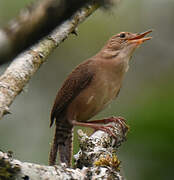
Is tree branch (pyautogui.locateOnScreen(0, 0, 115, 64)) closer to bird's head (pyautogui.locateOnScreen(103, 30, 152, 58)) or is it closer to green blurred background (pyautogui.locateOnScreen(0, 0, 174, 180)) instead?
green blurred background (pyautogui.locateOnScreen(0, 0, 174, 180))

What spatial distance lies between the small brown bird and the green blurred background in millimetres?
269

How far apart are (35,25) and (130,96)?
347 centimetres

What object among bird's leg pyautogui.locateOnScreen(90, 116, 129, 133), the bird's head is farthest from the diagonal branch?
the bird's head

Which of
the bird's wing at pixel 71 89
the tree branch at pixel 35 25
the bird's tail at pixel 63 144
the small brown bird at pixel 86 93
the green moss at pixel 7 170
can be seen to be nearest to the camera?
the tree branch at pixel 35 25

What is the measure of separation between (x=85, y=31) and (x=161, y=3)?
1317 mm

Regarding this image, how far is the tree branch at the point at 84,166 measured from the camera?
1.53 m

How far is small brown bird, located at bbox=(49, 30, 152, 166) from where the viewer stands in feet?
12.3

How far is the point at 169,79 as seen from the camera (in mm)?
3383

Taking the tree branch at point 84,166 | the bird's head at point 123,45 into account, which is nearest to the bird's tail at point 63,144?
the tree branch at point 84,166

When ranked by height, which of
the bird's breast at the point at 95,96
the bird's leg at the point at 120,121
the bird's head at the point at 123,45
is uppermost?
the bird's head at the point at 123,45

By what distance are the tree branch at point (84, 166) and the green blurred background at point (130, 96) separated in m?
0.26

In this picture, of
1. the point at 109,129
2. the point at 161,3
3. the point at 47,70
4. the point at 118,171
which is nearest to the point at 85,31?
the point at 47,70

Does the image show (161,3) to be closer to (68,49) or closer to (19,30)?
(68,49)

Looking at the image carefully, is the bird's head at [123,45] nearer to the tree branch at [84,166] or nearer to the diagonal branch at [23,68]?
the diagonal branch at [23,68]
